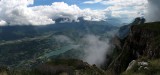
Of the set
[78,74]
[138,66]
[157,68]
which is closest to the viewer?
[157,68]

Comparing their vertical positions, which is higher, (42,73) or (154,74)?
(154,74)

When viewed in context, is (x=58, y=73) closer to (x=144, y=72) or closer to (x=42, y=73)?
(x=42, y=73)

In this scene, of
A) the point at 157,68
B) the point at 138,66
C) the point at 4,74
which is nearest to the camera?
the point at 157,68

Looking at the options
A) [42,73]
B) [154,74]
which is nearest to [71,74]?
[42,73]

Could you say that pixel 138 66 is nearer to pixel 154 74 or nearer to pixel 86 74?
pixel 154 74

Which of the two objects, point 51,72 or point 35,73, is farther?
point 35,73

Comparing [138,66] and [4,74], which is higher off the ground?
[138,66]

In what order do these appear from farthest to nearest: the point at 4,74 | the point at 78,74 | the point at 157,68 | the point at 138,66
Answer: the point at 4,74 < the point at 78,74 < the point at 138,66 < the point at 157,68

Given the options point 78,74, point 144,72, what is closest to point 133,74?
point 144,72

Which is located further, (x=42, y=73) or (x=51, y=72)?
(x=42, y=73)
